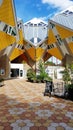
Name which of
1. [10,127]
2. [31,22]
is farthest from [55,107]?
[31,22]

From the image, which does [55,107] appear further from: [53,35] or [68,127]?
[53,35]

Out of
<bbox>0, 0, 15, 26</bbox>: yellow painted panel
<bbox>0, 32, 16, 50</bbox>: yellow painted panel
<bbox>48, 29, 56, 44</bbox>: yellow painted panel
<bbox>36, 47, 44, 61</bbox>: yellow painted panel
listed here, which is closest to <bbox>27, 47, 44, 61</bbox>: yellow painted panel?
<bbox>36, 47, 44, 61</bbox>: yellow painted panel

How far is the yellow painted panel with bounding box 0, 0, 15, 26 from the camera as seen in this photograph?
26750 millimetres

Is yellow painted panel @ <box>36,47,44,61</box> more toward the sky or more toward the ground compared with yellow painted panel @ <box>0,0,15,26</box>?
more toward the ground

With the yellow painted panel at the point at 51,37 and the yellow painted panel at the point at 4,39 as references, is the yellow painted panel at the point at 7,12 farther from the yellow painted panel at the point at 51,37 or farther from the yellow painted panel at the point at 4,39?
the yellow painted panel at the point at 51,37

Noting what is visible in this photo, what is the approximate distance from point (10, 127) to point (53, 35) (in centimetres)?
3516

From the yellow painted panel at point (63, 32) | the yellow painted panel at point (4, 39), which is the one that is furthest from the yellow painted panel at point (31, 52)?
the yellow painted panel at point (4, 39)

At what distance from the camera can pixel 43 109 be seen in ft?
35.0

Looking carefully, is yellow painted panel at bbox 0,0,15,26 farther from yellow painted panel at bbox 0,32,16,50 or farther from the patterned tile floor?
the patterned tile floor

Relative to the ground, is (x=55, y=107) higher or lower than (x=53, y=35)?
lower

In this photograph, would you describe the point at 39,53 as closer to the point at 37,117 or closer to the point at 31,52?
the point at 31,52

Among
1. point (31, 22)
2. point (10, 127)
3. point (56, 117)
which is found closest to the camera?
point (10, 127)

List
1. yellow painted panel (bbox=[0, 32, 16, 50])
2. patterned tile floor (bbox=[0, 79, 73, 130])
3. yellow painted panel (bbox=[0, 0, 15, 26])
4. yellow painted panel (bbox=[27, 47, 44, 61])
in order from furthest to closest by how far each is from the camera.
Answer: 1. yellow painted panel (bbox=[27, 47, 44, 61])
2. yellow painted panel (bbox=[0, 32, 16, 50])
3. yellow painted panel (bbox=[0, 0, 15, 26])
4. patterned tile floor (bbox=[0, 79, 73, 130])

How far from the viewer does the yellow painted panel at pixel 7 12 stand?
26.8 meters
